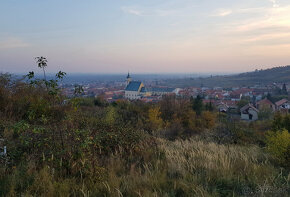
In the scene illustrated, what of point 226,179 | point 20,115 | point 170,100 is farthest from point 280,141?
point 170,100

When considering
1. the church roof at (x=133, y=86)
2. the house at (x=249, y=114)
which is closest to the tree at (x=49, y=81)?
the house at (x=249, y=114)

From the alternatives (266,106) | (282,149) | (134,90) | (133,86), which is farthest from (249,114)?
(133,86)

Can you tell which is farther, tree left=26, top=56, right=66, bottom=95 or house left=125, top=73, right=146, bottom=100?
house left=125, top=73, right=146, bottom=100

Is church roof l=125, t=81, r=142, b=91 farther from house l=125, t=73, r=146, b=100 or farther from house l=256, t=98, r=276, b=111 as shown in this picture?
house l=256, t=98, r=276, b=111

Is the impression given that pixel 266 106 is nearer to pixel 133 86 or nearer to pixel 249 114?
pixel 249 114

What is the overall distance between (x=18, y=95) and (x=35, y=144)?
5.51 meters

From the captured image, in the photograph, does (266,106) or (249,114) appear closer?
(249,114)

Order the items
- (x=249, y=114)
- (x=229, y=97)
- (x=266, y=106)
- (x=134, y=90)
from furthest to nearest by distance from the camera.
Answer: (x=229, y=97) < (x=134, y=90) < (x=266, y=106) < (x=249, y=114)

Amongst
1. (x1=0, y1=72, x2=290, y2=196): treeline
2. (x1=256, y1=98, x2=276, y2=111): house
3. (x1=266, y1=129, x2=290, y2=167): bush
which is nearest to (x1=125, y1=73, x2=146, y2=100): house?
(x1=256, y1=98, x2=276, y2=111): house

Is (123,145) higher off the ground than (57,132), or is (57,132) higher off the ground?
(57,132)

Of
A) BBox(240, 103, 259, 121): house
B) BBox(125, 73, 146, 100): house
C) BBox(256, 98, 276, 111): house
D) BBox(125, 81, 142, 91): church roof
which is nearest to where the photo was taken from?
BBox(240, 103, 259, 121): house

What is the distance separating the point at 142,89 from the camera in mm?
63094

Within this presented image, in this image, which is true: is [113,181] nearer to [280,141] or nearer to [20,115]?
[280,141]

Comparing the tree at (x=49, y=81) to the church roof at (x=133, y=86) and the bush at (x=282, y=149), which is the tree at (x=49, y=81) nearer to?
the bush at (x=282, y=149)
